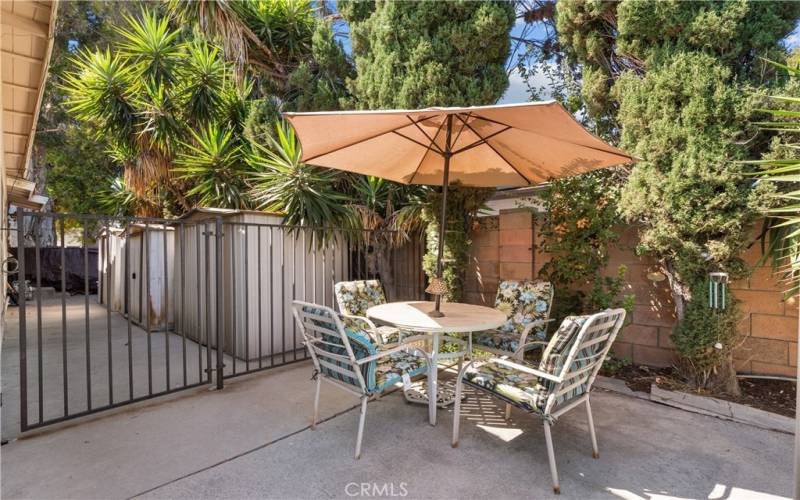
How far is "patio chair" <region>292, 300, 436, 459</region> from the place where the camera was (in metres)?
2.43

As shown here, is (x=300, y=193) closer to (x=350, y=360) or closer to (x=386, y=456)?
(x=350, y=360)

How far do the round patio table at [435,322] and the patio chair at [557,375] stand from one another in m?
0.27

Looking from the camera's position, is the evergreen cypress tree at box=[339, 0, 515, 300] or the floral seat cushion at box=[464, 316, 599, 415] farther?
the evergreen cypress tree at box=[339, 0, 515, 300]

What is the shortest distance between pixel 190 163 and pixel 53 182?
13161 mm

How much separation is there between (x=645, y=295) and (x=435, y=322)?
2561 mm

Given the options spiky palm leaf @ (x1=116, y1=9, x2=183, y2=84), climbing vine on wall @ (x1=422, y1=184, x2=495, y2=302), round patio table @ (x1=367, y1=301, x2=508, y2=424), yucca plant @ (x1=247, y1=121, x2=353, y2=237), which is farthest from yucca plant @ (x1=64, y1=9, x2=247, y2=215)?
round patio table @ (x1=367, y1=301, x2=508, y2=424)

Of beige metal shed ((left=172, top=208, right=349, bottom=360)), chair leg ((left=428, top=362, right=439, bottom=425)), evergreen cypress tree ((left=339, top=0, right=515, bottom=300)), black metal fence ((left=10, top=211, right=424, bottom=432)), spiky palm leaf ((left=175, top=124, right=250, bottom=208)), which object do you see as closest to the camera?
chair leg ((left=428, top=362, right=439, bottom=425))

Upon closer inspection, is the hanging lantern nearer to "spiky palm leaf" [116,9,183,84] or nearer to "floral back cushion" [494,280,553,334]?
"floral back cushion" [494,280,553,334]

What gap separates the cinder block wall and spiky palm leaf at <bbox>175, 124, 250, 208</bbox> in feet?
12.3

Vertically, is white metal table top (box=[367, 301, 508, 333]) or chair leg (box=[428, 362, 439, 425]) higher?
white metal table top (box=[367, 301, 508, 333])

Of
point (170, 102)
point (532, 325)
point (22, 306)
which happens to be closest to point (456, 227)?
point (532, 325)

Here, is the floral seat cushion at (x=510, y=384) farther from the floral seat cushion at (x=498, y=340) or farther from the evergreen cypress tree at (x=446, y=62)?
the evergreen cypress tree at (x=446, y=62)

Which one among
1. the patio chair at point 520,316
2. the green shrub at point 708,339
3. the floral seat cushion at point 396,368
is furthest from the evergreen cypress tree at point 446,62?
the green shrub at point 708,339

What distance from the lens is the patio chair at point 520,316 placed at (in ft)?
11.6
